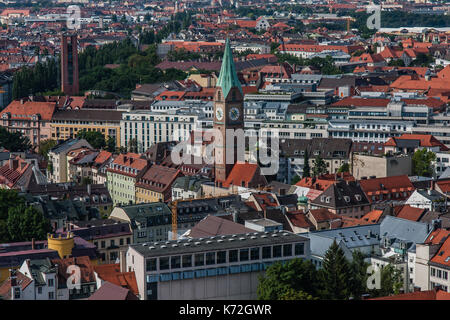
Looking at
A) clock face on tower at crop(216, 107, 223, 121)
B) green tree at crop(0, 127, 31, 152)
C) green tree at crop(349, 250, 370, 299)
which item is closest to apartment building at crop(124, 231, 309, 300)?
green tree at crop(349, 250, 370, 299)

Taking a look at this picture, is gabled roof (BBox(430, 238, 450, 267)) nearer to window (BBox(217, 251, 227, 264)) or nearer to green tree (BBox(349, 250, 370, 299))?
green tree (BBox(349, 250, 370, 299))

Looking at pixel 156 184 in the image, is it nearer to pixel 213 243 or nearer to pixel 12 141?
pixel 12 141

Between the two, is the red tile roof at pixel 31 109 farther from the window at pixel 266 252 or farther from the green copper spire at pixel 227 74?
the window at pixel 266 252

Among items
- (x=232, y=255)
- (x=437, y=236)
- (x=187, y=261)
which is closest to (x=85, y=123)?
(x=437, y=236)

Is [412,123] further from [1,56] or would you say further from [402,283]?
[1,56]
